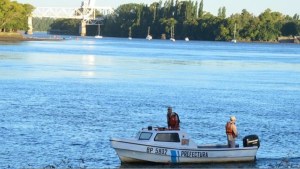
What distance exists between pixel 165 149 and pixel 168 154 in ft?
0.95

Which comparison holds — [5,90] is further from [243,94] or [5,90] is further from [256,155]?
[256,155]

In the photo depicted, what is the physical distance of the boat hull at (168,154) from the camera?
1522 inches

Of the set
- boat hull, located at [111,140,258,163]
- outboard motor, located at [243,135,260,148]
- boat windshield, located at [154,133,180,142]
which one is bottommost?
boat hull, located at [111,140,258,163]

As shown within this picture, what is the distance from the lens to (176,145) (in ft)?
128

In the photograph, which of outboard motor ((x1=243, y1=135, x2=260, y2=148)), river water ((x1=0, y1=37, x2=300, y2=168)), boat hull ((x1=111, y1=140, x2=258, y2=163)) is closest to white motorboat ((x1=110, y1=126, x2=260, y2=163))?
boat hull ((x1=111, y1=140, x2=258, y2=163))

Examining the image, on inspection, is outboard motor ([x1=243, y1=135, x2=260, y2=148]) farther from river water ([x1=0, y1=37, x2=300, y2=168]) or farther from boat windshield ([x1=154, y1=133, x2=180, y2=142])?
boat windshield ([x1=154, y1=133, x2=180, y2=142])

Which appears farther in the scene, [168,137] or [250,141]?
[250,141]

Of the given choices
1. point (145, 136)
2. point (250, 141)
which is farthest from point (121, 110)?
point (145, 136)

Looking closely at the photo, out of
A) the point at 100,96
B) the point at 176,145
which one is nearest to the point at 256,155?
the point at 176,145

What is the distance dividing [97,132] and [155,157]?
35.5 feet

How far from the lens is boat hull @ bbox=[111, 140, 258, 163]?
38.7m

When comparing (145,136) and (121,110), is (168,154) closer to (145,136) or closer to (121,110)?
(145,136)

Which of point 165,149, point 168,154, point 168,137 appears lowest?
point 168,154

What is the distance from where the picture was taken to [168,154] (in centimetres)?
3900
